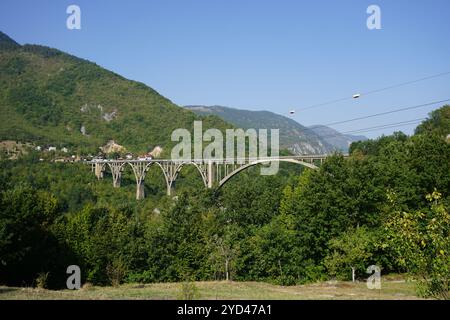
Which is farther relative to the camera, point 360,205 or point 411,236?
point 360,205

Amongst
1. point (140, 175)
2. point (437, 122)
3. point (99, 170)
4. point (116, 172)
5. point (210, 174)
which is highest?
point (437, 122)

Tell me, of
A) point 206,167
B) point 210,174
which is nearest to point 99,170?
point 206,167

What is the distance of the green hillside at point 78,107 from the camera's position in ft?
349

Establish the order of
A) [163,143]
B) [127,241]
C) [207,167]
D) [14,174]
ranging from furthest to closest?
1. [163,143]
2. [14,174]
3. [207,167]
4. [127,241]

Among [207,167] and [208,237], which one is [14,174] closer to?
[207,167]

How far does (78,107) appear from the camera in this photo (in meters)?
127

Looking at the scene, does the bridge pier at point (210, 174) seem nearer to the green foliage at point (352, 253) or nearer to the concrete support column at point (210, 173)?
the concrete support column at point (210, 173)

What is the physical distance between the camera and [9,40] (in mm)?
175000

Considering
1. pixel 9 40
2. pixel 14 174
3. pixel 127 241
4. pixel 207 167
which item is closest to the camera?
pixel 127 241

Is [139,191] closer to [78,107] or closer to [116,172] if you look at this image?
[116,172]

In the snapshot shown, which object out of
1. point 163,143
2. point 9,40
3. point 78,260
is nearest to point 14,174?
point 163,143

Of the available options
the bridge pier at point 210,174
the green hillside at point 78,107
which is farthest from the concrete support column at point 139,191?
the green hillside at point 78,107

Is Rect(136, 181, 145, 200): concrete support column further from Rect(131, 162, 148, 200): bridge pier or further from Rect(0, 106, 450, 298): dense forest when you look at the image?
Rect(0, 106, 450, 298): dense forest
